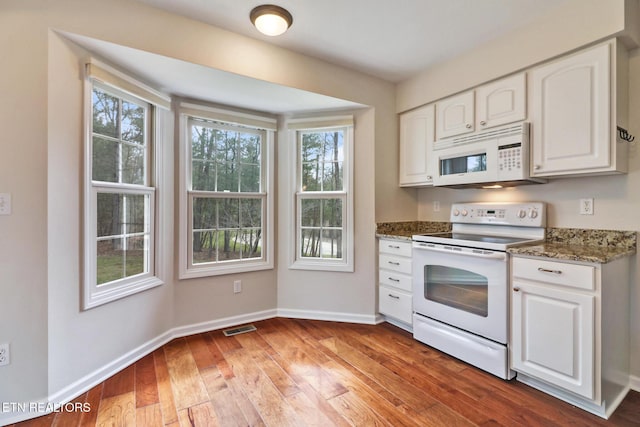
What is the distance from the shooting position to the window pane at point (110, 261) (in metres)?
A: 2.08

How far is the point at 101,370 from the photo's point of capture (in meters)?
1.98

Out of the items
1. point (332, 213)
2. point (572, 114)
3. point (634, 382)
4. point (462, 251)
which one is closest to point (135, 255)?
point (332, 213)

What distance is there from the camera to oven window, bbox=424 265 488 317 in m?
2.13

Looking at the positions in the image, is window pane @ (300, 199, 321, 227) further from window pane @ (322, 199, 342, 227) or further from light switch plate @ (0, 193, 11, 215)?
light switch plate @ (0, 193, 11, 215)

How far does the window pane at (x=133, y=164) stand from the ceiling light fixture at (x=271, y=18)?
4.33 ft

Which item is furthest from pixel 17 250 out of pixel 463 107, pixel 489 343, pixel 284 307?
pixel 463 107

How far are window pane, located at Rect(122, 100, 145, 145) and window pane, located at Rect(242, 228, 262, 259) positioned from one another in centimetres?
122

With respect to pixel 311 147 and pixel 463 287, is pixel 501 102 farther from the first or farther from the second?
pixel 311 147

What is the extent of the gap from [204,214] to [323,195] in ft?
3.83

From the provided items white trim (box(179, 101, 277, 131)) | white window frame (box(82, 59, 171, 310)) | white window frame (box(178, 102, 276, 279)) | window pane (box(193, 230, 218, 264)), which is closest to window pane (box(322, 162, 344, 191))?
white window frame (box(178, 102, 276, 279))

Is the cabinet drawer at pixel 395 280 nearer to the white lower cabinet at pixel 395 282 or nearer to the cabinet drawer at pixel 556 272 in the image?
the white lower cabinet at pixel 395 282

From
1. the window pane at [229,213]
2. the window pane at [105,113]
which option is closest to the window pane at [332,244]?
the window pane at [229,213]

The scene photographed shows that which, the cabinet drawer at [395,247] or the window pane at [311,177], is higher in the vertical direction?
the window pane at [311,177]

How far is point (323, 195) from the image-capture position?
10.2 feet
